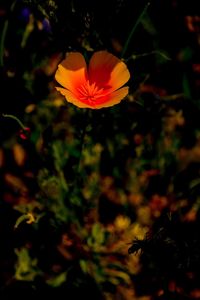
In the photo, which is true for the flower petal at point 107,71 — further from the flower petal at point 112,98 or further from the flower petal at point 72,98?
the flower petal at point 72,98

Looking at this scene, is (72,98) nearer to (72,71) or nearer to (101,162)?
(72,71)

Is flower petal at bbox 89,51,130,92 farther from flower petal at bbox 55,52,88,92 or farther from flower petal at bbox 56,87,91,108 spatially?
flower petal at bbox 56,87,91,108

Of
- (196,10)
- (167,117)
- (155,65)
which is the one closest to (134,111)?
(167,117)

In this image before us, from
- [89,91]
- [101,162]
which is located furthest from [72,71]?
[101,162]

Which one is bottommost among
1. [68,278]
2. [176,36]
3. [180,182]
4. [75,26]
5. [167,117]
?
[68,278]

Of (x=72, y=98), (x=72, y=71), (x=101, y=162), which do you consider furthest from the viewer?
(x=101, y=162)

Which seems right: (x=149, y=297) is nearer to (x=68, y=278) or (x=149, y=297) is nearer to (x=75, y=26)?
(x=68, y=278)
